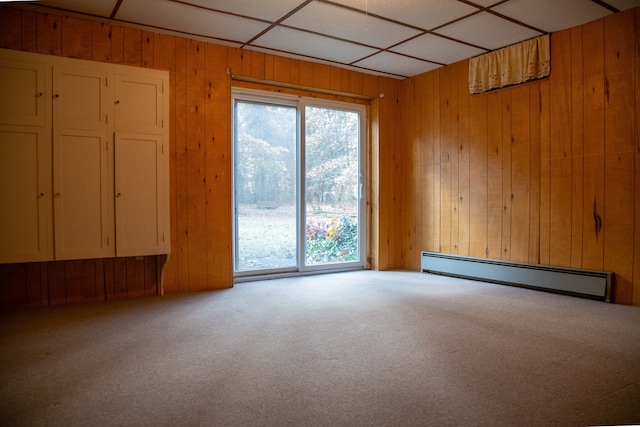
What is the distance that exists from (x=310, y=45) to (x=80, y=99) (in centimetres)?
221

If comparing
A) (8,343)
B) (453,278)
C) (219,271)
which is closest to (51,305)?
(8,343)

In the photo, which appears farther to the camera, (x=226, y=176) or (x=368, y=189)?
(x=368, y=189)

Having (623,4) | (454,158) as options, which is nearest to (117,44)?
(454,158)

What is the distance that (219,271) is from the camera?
4.18 m

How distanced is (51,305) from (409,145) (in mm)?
4328

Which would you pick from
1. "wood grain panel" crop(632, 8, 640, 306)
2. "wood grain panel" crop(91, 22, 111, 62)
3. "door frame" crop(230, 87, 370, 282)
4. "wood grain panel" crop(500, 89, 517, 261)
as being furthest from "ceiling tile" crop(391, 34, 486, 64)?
"wood grain panel" crop(91, 22, 111, 62)

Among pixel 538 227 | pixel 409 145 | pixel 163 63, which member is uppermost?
pixel 163 63

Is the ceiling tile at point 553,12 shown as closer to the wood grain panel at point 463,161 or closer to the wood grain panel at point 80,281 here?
the wood grain panel at point 463,161

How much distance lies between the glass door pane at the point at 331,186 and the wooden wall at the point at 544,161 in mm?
776

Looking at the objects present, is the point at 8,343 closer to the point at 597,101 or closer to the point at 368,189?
the point at 368,189

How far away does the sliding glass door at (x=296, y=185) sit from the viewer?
14.8ft

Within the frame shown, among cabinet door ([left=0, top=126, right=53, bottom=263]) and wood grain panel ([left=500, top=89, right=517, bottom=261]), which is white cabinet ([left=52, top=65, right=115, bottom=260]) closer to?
cabinet door ([left=0, top=126, right=53, bottom=263])

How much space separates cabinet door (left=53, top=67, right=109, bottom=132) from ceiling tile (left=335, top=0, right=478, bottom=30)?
2.10m

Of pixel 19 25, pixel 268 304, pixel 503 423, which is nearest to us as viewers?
pixel 503 423
